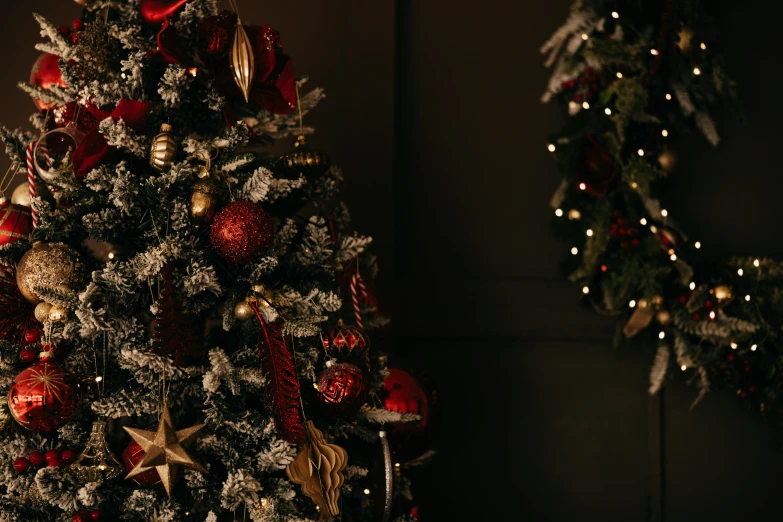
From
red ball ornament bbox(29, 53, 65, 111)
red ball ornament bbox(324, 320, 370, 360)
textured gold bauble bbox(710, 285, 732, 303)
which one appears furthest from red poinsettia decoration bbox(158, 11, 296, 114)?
textured gold bauble bbox(710, 285, 732, 303)

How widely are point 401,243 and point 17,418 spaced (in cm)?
123

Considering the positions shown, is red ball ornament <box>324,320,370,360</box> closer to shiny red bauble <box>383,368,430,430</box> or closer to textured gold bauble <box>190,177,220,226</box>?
shiny red bauble <box>383,368,430,430</box>

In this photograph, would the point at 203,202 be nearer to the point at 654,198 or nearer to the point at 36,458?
the point at 36,458

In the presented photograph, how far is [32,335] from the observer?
126 centimetres

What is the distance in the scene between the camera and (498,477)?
2.09 metres

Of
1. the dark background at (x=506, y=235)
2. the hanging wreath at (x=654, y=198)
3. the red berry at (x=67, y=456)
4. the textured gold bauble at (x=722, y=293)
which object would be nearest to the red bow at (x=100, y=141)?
the red berry at (x=67, y=456)

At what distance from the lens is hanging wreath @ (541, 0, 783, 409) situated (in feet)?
5.95

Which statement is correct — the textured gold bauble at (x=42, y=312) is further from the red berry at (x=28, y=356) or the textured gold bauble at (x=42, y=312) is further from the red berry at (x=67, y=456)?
the red berry at (x=67, y=456)

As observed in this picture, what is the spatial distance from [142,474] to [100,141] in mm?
628

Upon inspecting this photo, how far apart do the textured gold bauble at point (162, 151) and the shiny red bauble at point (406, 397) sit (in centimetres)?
72

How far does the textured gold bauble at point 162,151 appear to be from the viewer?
124 cm

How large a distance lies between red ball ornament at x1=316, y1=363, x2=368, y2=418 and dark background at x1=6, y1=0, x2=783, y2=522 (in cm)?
81

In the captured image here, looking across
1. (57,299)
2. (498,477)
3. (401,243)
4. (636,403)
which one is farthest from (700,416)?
(57,299)

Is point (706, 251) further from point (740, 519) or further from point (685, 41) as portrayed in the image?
point (740, 519)
